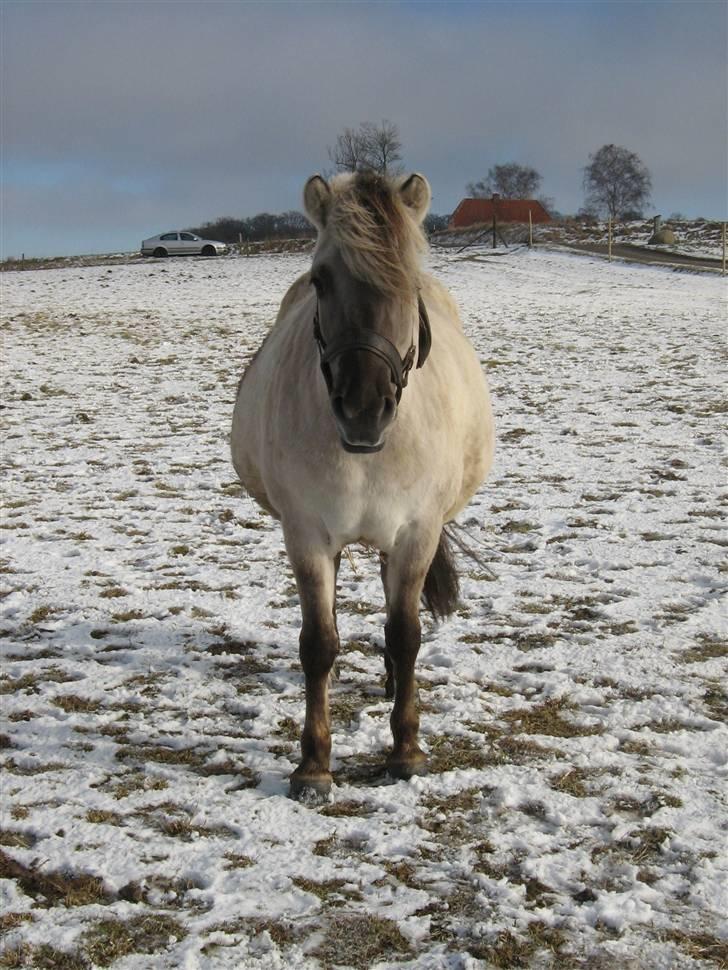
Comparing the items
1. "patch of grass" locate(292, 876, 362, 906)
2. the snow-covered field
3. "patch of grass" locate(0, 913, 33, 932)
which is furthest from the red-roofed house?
"patch of grass" locate(0, 913, 33, 932)

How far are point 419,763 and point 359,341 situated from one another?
5.88 ft

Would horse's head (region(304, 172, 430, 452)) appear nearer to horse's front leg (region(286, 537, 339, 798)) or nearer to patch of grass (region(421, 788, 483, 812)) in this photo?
horse's front leg (region(286, 537, 339, 798))

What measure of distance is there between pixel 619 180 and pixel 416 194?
6613cm

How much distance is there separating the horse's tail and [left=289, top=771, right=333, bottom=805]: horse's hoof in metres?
1.50

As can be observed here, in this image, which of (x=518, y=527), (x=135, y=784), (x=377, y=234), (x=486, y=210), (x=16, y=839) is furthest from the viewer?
(x=486, y=210)

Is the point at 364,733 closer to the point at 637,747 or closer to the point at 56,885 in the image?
the point at 637,747

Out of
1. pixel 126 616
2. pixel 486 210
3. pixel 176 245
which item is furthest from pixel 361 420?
pixel 486 210

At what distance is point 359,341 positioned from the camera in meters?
2.81

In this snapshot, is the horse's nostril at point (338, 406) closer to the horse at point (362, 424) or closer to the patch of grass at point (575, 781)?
the horse at point (362, 424)

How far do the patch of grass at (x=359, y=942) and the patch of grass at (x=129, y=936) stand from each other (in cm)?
44

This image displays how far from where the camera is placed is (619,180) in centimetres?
6316

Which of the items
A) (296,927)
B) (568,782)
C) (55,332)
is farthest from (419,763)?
(55,332)

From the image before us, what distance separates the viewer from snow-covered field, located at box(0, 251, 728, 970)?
8.67 feet

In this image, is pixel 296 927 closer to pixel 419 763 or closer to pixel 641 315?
pixel 419 763
